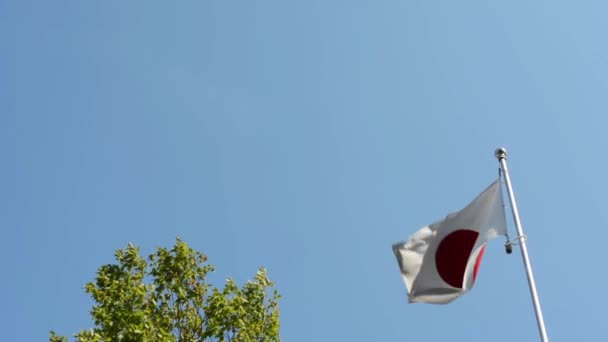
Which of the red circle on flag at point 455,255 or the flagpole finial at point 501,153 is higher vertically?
Result: the flagpole finial at point 501,153

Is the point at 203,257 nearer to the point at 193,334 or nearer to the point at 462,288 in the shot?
the point at 193,334

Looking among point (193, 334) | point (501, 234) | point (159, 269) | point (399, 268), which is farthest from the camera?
point (159, 269)

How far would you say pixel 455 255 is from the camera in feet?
41.8

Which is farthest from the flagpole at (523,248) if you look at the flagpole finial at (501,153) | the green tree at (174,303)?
the green tree at (174,303)

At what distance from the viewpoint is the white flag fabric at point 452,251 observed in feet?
41.1

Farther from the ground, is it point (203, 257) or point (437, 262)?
point (203, 257)

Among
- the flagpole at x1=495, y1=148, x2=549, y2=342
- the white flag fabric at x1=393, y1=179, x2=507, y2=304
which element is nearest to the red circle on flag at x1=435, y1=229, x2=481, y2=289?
the white flag fabric at x1=393, y1=179, x2=507, y2=304

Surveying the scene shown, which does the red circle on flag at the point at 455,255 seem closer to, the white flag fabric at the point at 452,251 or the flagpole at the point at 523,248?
the white flag fabric at the point at 452,251

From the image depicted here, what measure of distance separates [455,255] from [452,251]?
137mm

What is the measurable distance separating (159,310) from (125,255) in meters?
2.52

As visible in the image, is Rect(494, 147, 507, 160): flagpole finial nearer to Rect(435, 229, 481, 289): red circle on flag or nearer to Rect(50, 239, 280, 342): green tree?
Rect(435, 229, 481, 289): red circle on flag

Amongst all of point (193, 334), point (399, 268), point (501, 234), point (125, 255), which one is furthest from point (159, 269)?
point (501, 234)

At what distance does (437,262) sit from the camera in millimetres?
12922

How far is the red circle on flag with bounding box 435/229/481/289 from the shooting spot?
41.4ft
